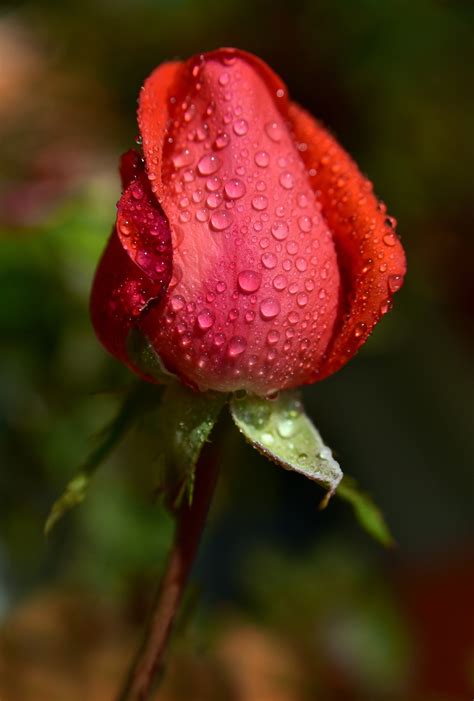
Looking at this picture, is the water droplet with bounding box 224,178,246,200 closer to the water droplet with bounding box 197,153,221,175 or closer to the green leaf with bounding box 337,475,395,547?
the water droplet with bounding box 197,153,221,175

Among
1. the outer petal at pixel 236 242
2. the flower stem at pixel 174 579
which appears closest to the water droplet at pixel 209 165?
the outer petal at pixel 236 242

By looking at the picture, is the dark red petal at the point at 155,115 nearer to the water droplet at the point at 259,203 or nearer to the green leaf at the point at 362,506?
the water droplet at the point at 259,203

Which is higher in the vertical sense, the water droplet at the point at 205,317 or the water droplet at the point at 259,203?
the water droplet at the point at 259,203

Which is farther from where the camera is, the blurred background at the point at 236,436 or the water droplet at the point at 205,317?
the blurred background at the point at 236,436

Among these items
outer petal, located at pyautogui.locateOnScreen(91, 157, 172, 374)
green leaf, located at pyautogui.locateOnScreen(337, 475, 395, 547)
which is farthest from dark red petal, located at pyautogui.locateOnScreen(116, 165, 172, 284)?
green leaf, located at pyautogui.locateOnScreen(337, 475, 395, 547)

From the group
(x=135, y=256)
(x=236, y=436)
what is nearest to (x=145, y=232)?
(x=135, y=256)

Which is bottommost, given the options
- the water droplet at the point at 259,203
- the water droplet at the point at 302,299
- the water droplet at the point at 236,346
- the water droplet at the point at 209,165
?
the water droplet at the point at 236,346
